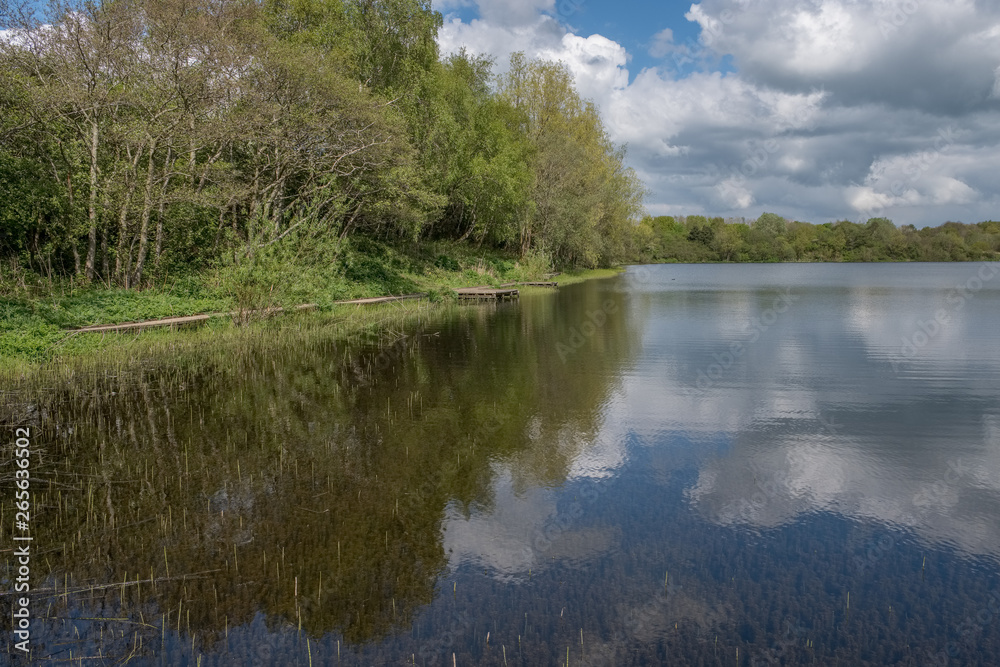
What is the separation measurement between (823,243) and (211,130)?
15198cm

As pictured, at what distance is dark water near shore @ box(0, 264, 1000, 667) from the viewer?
16.3 feet

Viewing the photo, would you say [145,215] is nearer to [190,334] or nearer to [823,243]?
[190,334]

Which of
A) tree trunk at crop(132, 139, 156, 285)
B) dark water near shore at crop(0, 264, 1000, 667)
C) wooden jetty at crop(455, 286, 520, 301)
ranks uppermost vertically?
tree trunk at crop(132, 139, 156, 285)

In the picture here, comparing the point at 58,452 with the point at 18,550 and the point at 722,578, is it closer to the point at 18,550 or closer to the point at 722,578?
the point at 18,550

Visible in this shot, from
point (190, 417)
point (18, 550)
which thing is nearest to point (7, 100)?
point (190, 417)

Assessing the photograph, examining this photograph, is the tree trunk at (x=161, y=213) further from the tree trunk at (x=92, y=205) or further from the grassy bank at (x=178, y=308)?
the tree trunk at (x=92, y=205)

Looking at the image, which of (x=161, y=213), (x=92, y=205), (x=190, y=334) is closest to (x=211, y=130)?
(x=161, y=213)

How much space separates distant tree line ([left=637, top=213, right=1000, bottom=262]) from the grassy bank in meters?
116

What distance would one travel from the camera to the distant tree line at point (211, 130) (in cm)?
1984

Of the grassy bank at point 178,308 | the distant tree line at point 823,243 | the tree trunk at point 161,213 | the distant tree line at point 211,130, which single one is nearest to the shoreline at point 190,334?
the grassy bank at point 178,308

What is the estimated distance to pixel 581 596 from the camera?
5.51 metres

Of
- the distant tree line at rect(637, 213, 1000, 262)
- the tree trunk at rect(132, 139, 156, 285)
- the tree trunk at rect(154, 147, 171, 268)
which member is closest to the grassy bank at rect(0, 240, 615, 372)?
the tree trunk at rect(132, 139, 156, 285)

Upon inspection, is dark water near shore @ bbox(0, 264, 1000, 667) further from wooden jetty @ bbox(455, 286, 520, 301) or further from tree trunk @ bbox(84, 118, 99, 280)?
wooden jetty @ bbox(455, 286, 520, 301)

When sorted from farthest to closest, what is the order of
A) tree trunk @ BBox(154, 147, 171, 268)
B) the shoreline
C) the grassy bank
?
tree trunk @ BBox(154, 147, 171, 268)
the grassy bank
the shoreline
